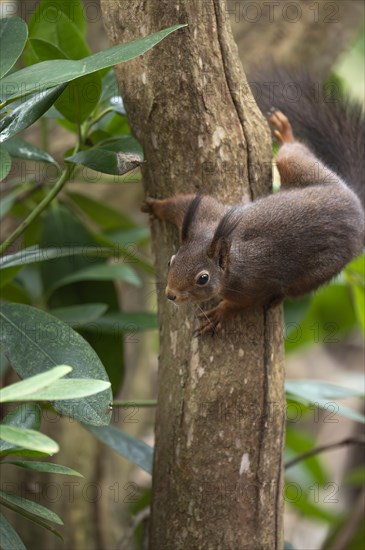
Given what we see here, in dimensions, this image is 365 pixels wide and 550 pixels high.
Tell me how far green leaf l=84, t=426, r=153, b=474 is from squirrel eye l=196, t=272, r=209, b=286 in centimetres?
44

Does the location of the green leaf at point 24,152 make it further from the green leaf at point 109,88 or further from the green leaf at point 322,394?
the green leaf at point 322,394

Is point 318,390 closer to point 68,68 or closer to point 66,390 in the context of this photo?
point 68,68

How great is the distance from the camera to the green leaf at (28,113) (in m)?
1.37

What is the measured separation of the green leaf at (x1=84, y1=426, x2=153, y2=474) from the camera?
6.08 feet

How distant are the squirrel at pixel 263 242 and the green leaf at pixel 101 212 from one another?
0.75 meters

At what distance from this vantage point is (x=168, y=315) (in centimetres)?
172

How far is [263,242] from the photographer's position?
1708 mm

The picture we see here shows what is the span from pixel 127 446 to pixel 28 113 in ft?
2.86

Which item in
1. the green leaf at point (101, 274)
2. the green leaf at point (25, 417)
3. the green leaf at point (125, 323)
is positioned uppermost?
the green leaf at point (101, 274)

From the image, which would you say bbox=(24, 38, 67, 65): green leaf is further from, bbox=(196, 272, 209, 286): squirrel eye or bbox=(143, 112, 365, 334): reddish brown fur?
bbox=(196, 272, 209, 286): squirrel eye

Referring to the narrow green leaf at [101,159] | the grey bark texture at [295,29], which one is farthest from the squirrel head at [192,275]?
the grey bark texture at [295,29]

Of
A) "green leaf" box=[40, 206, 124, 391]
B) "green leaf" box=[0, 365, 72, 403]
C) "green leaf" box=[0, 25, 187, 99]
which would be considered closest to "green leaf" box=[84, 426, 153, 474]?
"green leaf" box=[40, 206, 124, 391]

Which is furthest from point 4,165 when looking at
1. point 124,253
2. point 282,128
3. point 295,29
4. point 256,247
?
point 295,29

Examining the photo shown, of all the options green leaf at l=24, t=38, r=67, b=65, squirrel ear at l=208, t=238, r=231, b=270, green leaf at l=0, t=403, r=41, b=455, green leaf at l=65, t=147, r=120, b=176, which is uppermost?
green leaf at l=24, t=38, r=67, b=65
